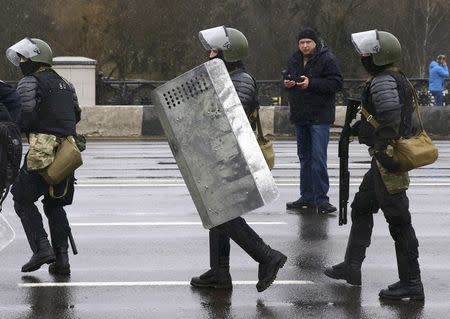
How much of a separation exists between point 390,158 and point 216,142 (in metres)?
1.13

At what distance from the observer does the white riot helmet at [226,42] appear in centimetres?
842

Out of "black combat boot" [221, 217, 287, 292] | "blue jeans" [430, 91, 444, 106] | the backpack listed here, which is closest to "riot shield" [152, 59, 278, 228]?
"black combat boot" [221, 217, 287, 292]

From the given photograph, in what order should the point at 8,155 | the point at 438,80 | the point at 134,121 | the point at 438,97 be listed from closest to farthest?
the point at 8,155 < the point at 134,121 < the point at 438,80 < the point at 438,97

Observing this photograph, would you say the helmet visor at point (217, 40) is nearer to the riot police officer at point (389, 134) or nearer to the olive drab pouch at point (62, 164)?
the riot police officer at point (389, 134)

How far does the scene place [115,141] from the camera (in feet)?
81.0

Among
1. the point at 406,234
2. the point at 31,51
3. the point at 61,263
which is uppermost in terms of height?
the point at 31,51

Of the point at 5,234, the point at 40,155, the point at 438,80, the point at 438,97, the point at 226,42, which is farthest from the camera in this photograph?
the point at 438,97

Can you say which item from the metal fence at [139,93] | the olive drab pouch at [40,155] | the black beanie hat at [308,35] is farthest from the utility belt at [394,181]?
the metal fence at [139,93]

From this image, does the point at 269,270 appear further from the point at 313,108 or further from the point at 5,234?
the point at 313,108

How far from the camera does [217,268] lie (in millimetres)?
8539

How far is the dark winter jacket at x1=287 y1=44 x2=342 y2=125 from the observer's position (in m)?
12.5

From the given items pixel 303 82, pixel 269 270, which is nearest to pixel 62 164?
pixel 269 270

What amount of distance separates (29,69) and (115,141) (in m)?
15.7

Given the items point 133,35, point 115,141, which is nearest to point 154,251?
point 115,141
